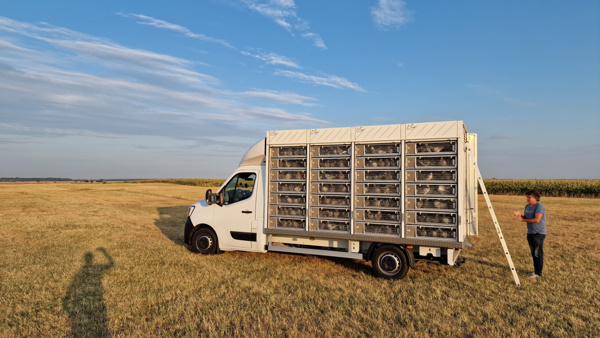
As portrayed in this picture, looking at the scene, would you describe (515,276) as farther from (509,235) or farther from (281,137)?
(509,235)

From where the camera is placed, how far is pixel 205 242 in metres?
9.76

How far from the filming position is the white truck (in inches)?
283

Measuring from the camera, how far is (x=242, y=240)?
915 centimetres

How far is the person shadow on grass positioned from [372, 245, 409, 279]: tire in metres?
5.15

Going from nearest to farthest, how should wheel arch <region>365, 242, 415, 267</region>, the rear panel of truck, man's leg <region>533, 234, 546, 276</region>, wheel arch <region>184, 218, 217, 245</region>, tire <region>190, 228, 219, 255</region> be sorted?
the rear panel of truck → wheel arch <region>365, 242, 415, 267</region> → man's leg <region>533, 234, 546, 276</region> → tire <region>190, 228, 219, 255</region> → wheel arch <region>184, 218, 217, 245</region>

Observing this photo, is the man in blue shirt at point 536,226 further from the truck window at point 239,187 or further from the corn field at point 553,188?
the corn field at point 553,188

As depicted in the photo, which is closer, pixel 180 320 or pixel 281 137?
pixel 180 320

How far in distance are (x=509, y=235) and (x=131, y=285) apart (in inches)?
507

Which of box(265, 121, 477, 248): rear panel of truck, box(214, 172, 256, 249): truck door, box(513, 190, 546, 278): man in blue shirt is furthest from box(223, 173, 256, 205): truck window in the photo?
box(513, 190, 546, 278): man in blue shirt

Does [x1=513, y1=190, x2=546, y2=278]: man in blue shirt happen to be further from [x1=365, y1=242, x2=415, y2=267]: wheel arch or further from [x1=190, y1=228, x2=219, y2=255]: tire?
[x1=190, y1=228, x2=219, y2=255]: tire

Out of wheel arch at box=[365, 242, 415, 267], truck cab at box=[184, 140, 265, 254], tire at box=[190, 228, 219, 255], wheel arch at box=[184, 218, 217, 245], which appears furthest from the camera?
wheel arch at box=[184, 218, 217, 245]

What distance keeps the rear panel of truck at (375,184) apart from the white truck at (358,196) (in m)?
0.02

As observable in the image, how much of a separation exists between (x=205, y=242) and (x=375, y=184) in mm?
4924

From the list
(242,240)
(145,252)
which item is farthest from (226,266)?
(145,252)
